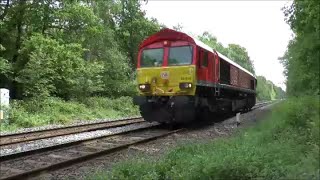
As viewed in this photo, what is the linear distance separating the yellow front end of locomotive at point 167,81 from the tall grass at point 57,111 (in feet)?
16.8

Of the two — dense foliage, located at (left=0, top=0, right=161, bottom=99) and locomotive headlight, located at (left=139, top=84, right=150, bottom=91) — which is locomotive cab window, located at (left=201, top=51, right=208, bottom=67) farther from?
dense foliage, located at (left=0, top=0, right=161, bottom=99)

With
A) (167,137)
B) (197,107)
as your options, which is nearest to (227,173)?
(167,137)

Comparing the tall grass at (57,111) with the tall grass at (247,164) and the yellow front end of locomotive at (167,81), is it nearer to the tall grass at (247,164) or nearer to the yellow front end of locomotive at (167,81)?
the yellow front end of locomotive at (167,81)

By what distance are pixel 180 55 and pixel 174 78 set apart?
3.02ft

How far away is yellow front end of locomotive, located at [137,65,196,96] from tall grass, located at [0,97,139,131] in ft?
16.8

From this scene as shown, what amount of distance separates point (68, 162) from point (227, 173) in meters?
3.63

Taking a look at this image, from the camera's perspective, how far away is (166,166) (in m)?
7.71

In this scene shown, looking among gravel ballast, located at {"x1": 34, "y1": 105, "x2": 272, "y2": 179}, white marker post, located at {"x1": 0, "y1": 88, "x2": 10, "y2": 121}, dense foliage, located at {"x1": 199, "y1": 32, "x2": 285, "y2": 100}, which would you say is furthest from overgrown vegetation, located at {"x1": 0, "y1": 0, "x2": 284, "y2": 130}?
dense foliage, located at {"x1": 199, "y1": 32, "x2": 285, "y2": 100}

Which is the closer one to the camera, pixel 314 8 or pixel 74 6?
pixel 314 8

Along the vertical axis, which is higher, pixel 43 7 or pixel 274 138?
pixel 43 7

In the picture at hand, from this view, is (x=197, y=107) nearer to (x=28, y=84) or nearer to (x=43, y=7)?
(x=28, y=84)

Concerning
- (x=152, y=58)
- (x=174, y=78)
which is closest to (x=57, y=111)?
(x=152, y=58)

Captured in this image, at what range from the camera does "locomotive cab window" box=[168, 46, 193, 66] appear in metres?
15.8

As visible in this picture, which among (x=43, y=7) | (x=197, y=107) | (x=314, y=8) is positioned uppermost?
(x=43, y=7)
